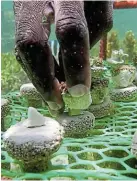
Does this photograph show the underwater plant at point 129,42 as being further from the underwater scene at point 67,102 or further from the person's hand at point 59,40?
the person's hand at point 59,40

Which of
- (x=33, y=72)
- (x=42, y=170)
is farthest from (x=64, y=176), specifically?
(x=33, y=72)

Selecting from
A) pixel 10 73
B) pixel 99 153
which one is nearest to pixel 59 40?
pixel 99 153

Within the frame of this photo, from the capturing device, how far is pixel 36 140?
729mm

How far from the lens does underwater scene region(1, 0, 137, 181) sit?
0.44 metres

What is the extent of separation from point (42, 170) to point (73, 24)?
1.41ft

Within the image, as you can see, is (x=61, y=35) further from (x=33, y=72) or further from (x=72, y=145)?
(x=72, y=145)

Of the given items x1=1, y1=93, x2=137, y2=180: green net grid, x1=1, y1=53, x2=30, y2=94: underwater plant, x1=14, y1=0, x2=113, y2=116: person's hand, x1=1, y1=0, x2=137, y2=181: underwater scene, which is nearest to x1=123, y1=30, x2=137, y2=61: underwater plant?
x1=1, y1=53, x2=30, y2=94: underwater plant

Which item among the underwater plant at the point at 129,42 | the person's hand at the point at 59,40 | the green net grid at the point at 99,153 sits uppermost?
the person's hand at the point at 59,40

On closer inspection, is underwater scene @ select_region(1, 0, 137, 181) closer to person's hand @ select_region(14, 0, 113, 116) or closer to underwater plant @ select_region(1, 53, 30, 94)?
person's hand @ select_region(14, 0, 113, 116)

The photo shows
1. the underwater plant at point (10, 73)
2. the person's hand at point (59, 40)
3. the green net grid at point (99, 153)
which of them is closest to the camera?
the person's hand at point (59, 40)

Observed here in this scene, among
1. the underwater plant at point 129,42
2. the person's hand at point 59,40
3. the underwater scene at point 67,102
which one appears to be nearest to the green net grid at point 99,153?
the underwater scene at point 67,102

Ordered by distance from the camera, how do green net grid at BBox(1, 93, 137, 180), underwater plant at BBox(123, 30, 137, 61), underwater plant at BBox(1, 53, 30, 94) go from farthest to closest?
underwater plant at BBox(123, 30, 137, 61) < underwater plant at BBox(1, 53, 30, 94) < green net grid at BBox(1, 93, 137, 180)

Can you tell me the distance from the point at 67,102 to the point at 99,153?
19 cm

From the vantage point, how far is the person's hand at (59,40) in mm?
419
